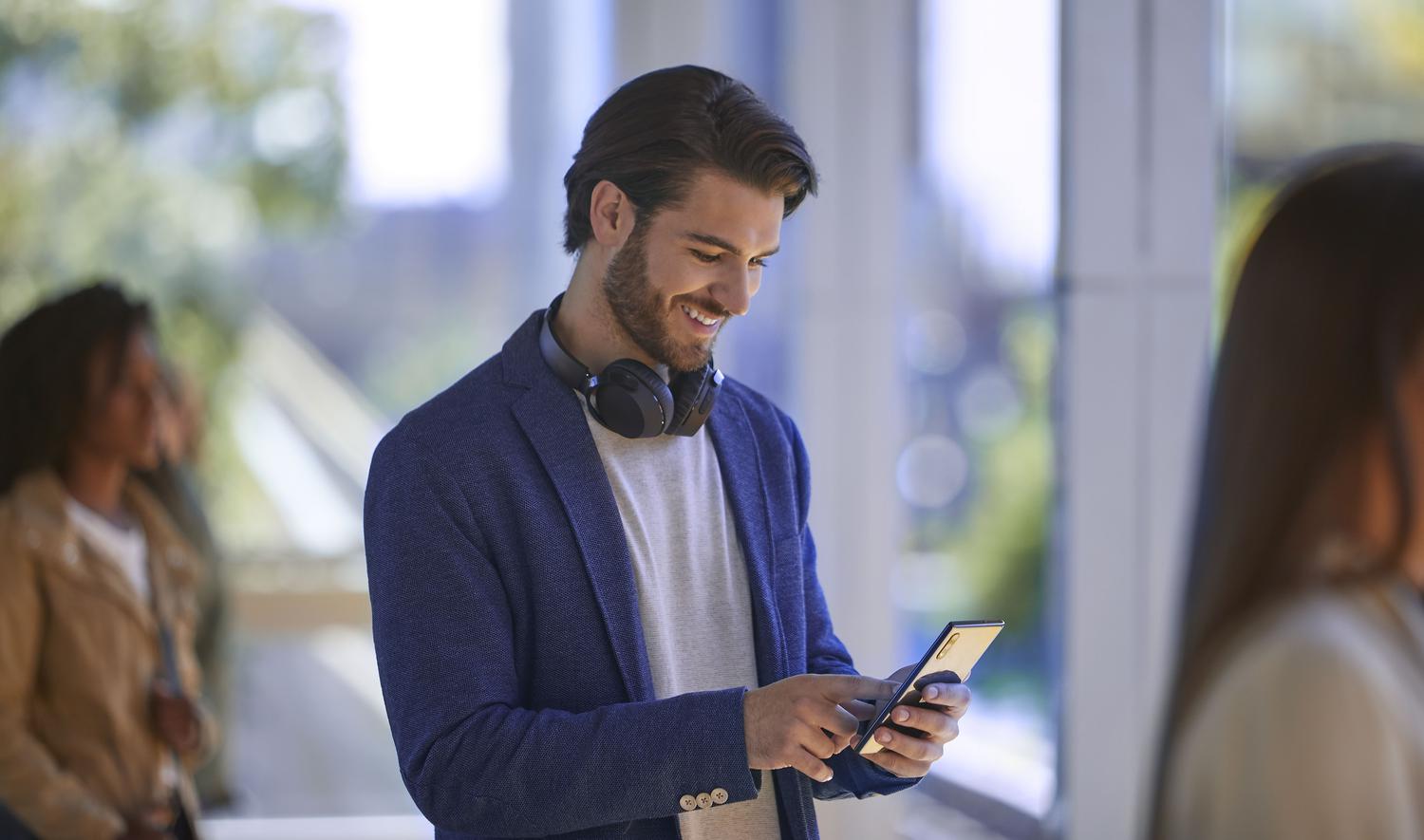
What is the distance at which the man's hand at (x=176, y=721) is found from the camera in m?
3.17

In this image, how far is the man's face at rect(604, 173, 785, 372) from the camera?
206 cm

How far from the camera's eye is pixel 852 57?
515cm

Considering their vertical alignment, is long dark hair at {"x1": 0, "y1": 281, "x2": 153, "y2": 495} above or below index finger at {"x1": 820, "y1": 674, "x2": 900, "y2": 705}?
above

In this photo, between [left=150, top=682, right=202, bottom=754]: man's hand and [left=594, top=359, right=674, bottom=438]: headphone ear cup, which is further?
[left=150, top=682, right=202, bottom=754]: man's hand

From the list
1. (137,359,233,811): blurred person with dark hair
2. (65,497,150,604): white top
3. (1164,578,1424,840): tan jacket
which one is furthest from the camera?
(137,359,233,811): blurred person with dark hair

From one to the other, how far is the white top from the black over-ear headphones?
5.38 feet

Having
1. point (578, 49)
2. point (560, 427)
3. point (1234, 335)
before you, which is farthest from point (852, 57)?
point (1234, 335)

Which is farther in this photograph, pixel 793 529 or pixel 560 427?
pixel 793 529

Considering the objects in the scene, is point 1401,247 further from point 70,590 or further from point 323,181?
point 323,181

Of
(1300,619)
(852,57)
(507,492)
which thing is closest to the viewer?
(1300,619)

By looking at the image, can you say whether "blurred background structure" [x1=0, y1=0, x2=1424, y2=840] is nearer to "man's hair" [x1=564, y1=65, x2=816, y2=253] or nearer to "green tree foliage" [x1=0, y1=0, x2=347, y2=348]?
"green tree foliage" [x1=0, y1=0, x2=347, y2=348]

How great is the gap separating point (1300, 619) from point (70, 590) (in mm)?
2744

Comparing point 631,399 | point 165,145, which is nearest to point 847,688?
point 631,399

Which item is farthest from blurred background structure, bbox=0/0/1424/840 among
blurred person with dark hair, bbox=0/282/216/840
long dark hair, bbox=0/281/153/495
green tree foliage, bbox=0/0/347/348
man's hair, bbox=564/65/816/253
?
long dark hair, bbox=0/281/153/495
